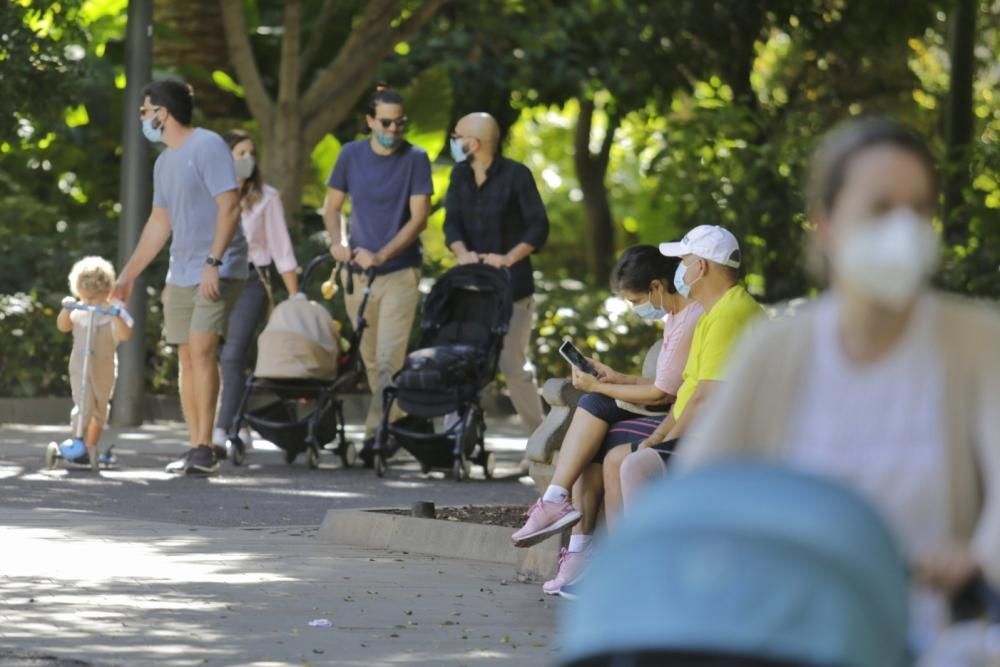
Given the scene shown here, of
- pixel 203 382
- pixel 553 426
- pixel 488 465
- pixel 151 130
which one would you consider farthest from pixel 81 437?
pixel 553 426

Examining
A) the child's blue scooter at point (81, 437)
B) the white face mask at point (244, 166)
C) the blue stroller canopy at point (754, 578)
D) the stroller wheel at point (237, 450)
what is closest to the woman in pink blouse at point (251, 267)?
the white face mask at point (244, 166)

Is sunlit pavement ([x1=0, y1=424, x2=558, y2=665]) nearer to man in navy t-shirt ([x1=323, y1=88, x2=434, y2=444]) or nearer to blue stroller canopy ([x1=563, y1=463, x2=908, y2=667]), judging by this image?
man in navy t-shirt ([x1=323, y1=88, x2=434, y2=444])

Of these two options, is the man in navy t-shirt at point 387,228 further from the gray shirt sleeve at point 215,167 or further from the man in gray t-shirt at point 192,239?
the gray shirt sleeve at point 215,167

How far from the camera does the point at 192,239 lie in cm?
1335

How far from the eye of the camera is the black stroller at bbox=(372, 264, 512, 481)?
Answer: 43.1ft

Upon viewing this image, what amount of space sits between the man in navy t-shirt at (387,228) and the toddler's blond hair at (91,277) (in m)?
1.48

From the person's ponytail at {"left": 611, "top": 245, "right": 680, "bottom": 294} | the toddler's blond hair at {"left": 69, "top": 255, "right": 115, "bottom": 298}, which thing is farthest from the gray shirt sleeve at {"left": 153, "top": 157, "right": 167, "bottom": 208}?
the person's ponytail at {"left": 611, "top": 245, "right": 680, "bottom": 294}

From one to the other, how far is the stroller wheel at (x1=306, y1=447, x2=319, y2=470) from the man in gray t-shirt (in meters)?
0.70

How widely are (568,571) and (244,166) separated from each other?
6.51 meters

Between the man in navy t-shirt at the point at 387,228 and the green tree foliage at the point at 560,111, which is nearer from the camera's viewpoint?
the man in navy t-shirt at the point at 387,228

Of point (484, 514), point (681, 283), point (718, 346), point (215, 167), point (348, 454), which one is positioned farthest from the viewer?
point (348, 454)

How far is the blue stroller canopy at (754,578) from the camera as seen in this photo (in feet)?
10.1

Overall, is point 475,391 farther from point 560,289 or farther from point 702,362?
point 560,289

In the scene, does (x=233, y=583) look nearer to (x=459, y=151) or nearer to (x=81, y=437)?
(x=81, y=437)
